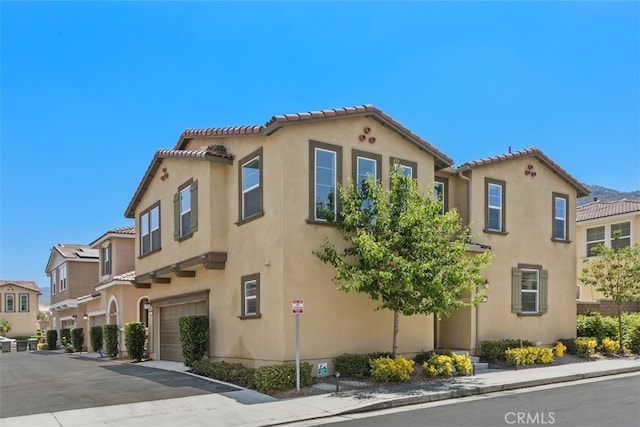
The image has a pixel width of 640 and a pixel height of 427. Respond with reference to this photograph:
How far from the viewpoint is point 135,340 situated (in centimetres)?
2269

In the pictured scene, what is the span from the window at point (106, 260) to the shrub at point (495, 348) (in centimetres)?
1963

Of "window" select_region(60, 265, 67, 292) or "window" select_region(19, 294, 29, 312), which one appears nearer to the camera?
"window" select_region(60, 265, 67, 292)

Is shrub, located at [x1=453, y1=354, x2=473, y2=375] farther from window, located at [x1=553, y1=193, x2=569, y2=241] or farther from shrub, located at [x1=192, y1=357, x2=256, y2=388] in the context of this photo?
window, located at [x1=553, y1=193, x2=569, y2=241]

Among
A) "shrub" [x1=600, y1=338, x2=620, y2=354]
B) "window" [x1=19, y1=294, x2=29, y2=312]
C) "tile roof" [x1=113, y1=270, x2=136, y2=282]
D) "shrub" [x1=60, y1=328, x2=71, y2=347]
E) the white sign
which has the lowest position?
"window" [x1=19, y1=294, x2=29, y2=312]

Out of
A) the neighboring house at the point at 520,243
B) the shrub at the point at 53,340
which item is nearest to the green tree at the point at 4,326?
the shrub at the point at 53,340

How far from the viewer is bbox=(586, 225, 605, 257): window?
29953 millimetres

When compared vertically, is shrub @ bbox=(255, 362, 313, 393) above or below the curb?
above

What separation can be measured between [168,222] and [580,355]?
49.2ft

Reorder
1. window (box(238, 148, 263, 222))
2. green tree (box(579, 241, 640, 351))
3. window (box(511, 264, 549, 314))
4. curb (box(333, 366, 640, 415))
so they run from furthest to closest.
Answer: green tree (box(579, 241, 640, 351)) < window (box(511, 264, 549, 314)) < window (box(238, 148, 263, 222)) < curb (box(333, 366, 640, 415))

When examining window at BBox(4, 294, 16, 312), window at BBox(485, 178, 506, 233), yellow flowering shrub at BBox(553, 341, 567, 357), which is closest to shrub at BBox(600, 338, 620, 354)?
yellow flowering shrub at BBox(553, 341, 567, 357)

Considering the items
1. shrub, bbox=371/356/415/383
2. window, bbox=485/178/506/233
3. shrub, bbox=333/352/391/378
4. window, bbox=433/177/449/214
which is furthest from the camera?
window, bbox=485/178/506/233

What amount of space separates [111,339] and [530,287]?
17911 millimetres

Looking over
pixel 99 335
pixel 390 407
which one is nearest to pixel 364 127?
pixel 390 407

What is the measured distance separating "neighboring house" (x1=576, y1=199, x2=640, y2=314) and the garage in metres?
18.3
